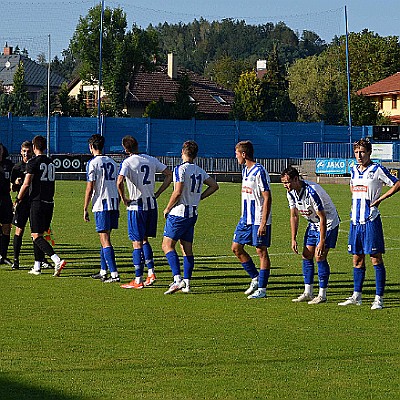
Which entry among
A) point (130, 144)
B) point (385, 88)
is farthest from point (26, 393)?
point (385, 88)

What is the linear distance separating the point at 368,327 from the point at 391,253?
7.72 metres

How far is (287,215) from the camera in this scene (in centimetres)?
2662

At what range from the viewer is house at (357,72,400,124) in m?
77.1

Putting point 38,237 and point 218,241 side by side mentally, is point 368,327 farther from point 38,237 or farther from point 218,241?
point 218,241

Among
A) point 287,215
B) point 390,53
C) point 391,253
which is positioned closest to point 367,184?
point 391,253

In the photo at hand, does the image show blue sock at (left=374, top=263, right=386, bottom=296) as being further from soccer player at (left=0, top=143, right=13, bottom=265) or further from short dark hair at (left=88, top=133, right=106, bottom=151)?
soccer player at (left=0, top=143, right=13, bottom=265)

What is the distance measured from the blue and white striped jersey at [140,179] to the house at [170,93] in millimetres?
64734

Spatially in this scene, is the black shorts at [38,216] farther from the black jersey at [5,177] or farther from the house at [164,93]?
the house at [164,93]

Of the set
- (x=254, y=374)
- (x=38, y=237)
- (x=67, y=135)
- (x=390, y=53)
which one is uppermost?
(x=390, y=53)

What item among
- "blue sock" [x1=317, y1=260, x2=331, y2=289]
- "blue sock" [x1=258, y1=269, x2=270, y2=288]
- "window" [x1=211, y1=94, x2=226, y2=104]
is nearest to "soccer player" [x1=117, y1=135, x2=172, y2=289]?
"blue sock" [x1=258, y1=269, x2=270, y2=288]

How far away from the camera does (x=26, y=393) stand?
283 inches

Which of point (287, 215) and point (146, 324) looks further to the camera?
point (287, 215)

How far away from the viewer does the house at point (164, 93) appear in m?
78.8

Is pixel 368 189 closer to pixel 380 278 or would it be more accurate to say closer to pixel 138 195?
pixel 380 278
